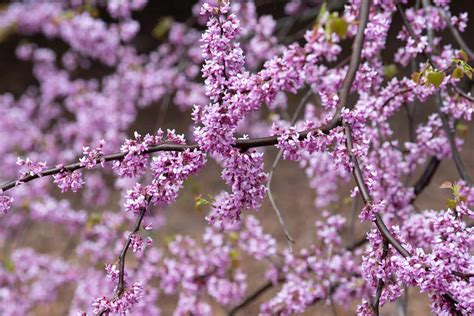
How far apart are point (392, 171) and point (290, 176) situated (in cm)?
318

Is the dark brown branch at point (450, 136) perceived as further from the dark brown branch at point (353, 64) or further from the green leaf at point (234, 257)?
the green leaf at point (234, 257)

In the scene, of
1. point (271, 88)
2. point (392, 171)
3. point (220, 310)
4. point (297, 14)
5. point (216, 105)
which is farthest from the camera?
point (220, 310)

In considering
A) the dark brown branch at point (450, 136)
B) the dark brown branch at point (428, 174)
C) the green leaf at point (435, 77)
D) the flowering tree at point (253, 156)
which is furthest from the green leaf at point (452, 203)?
the dark brown branch at point (428, 174)

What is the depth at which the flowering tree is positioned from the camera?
151 cm

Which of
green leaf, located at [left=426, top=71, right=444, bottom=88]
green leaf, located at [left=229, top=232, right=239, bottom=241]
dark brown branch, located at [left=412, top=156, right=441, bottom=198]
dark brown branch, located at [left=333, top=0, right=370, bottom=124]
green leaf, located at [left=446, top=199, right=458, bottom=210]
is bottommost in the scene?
green leaf, located at [left=446, top=199, right=458, bottom=210]

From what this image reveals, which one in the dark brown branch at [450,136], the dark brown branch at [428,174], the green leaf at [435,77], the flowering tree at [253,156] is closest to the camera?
the flowering tree at [253,156]

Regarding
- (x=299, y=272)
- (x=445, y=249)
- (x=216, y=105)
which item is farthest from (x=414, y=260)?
(x=299, y=272)

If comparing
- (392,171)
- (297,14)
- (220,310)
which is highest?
(297,14)

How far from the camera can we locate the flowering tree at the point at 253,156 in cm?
151

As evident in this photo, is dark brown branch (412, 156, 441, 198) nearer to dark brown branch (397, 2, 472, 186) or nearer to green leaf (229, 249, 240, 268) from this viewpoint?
dark brown branch (397, 2, 472, 186)

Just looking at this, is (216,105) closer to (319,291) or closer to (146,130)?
(319,291)

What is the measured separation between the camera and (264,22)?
3367 millimetres

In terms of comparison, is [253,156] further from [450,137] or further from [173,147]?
[450,137]

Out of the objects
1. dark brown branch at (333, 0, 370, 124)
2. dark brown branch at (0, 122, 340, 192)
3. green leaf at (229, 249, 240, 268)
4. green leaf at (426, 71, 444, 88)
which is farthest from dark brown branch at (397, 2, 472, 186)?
green leaf at (229, 249, 240, 268)
